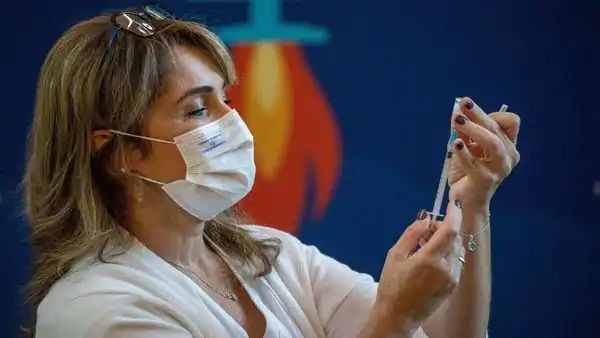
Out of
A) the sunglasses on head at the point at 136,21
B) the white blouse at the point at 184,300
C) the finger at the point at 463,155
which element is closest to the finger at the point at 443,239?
the finger at the point at 463,155

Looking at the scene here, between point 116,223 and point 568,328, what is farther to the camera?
point 568,328

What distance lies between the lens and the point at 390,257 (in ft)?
3.32

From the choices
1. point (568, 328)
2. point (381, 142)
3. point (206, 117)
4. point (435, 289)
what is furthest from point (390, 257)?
point (568, 328)

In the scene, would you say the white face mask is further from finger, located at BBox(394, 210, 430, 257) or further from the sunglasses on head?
finger, located at BBox(394, 210, 430, 257)

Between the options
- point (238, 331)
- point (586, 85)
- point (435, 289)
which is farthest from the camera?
point (586, 85)

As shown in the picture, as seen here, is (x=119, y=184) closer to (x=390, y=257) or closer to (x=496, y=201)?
(x=390, y=257)

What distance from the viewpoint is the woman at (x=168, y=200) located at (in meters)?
1.04

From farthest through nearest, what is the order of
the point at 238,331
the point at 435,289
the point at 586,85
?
the point at 586,85 < the point at 238,331 < the point at 435,289

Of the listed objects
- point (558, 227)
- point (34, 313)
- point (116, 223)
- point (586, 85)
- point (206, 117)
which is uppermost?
point (586, 85)

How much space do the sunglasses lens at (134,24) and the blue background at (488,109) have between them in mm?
860

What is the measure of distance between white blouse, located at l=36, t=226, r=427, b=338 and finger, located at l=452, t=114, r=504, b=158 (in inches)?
13.6

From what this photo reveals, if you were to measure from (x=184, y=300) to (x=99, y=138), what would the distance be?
277 mm

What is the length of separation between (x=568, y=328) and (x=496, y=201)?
0.38 metres

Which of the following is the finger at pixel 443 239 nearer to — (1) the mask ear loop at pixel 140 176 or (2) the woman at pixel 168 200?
(2) the woman at pixel 168 200
